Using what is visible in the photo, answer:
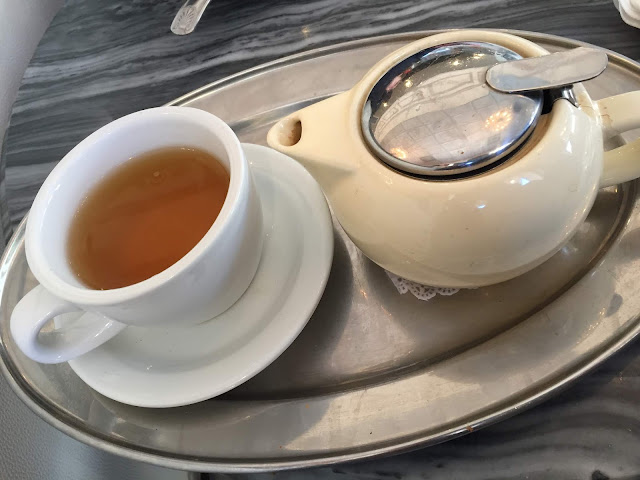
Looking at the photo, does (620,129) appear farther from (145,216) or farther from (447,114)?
(145,216)

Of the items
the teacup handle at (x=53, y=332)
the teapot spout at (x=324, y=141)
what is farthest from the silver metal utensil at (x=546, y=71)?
the teacup handle at (x=53, y=332)

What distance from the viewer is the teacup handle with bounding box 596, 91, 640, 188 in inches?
16.9

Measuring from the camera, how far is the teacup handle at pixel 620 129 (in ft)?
1.41

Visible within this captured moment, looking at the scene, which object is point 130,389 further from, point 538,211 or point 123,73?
point 123,73

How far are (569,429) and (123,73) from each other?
869mm

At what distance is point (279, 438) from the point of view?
1.56 ft

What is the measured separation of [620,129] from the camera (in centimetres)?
Answer: 43

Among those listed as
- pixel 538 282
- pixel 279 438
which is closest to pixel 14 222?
pixel 279 438

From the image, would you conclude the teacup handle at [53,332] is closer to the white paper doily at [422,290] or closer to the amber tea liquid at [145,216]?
the amber tea liquid at [145,216]

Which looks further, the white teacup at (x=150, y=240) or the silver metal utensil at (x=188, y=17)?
the silver metal utensil at (x=188, y=17)

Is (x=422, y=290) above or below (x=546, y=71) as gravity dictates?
below

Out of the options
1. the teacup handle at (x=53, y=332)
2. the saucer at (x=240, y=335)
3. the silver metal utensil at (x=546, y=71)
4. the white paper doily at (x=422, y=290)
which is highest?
the silver metal utensil at (x=546, y=71)

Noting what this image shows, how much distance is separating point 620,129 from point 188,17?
0.77m

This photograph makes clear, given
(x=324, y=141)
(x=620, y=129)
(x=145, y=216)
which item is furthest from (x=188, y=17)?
(x=620, y=129)
